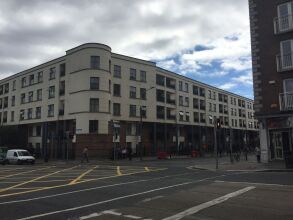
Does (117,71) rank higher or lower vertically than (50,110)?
higher

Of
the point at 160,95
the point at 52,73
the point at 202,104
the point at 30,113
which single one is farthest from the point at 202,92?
the point at 30,113

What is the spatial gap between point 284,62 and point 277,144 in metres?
6.60

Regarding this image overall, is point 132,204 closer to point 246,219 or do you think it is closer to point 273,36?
point 246,219

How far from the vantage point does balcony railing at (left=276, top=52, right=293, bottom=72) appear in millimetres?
28341

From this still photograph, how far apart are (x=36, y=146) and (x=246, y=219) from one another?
55.5 metres

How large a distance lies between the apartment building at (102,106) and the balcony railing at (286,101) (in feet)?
36.0

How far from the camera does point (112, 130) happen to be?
48.8 metres

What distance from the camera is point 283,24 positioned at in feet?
95.7

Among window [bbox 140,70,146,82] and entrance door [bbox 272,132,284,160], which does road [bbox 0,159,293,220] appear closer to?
entrance door [bbox 272,132,284,160]

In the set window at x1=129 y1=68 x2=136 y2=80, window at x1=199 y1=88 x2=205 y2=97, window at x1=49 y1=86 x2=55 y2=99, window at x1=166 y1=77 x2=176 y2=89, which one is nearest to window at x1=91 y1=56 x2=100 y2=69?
window at x1=129 y1=68 x2=136 y2=80

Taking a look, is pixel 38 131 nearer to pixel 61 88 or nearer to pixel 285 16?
pixel 61 88

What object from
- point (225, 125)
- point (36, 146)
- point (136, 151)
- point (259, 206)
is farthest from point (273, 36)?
point (225, 125)

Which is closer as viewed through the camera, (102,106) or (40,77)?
(102,106)

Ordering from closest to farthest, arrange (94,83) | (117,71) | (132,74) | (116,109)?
(94,83), (116,109), (117,71), (132,74)
